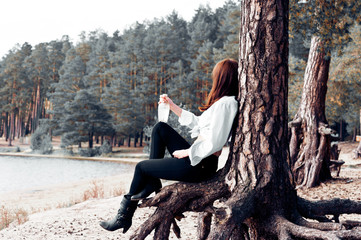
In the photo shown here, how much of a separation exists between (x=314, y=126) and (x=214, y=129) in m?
5.53

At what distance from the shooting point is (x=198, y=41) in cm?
3706

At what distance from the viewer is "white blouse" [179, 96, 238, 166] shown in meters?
2.99

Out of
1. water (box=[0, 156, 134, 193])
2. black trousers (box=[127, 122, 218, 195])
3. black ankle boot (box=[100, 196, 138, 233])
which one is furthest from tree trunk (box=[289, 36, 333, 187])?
water (box=[0, 156, 134, 193])

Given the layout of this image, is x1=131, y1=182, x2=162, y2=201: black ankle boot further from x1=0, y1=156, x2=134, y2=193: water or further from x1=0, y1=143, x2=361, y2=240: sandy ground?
x1=0, y1=156, x2=134, y2=193: water

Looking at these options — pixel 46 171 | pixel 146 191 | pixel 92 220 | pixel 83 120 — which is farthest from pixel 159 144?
pixel 83 120

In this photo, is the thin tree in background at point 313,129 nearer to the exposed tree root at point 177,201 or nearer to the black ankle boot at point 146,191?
the exposed tree root at point 177,201

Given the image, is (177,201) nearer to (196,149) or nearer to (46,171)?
(196,149)

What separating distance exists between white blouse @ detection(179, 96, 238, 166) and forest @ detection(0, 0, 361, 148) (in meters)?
20.0

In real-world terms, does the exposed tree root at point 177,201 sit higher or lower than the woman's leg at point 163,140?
lower

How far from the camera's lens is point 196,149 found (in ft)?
9.86

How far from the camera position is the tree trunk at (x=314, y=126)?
7695 mm

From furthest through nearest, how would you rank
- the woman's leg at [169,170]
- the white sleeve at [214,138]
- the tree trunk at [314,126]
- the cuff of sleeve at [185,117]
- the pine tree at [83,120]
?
the pine tree at [83,120], the tree trunk at [314,126], the cuff of sleeve at [185,117], the woman's leg at [169,170], the white sleeve at [214,138]

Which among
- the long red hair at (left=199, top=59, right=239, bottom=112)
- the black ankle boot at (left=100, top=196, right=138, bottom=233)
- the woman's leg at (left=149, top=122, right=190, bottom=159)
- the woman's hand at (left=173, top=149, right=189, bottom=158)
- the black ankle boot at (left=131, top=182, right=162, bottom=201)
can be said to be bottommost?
the black ankle boot at (left=100, top=196, right=138, bottom=233)

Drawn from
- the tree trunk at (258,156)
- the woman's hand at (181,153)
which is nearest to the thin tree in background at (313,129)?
the tree trunk at (258,156)
